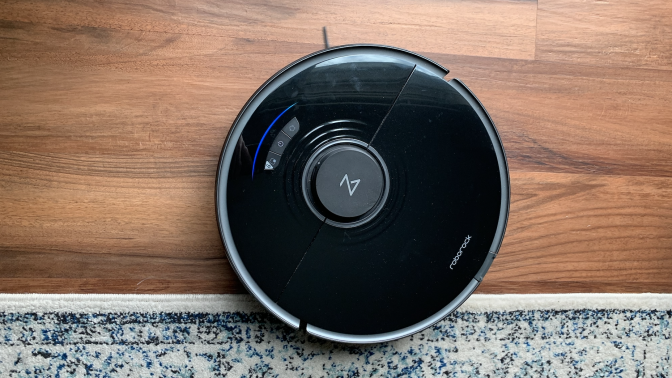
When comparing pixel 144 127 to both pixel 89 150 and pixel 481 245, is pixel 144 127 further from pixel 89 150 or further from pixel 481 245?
pixel 481 245

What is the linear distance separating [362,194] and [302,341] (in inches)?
9.5

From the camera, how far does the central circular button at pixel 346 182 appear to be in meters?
0.65

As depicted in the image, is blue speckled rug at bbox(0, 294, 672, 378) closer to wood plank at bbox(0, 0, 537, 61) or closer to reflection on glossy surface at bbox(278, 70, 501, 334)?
reflection on glossy surface at bbox(278, 70, 501, 334)

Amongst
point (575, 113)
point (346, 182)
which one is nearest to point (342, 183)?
point (346, 182)

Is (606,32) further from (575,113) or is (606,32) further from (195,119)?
(195,119)

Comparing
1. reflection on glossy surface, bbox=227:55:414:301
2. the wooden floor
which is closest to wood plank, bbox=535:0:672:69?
the wooden floor

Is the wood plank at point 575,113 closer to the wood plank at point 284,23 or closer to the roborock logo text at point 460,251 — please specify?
the wood plank at point 284,23

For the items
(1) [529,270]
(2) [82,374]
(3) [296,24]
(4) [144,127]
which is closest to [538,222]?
(1) [529,270]

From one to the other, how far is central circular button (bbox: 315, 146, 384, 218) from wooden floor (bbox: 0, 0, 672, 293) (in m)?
0.17

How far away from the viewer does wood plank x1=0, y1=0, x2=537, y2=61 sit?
697 mm

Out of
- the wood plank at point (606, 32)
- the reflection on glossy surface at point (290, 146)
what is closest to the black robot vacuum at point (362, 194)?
the reflection on glossy surface at point (290, 146)

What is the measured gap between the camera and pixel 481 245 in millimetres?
698

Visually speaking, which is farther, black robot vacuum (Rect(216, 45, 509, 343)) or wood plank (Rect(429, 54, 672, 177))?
wood plank (Rect(429, 54, 672, 177))

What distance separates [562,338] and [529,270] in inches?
4.6
